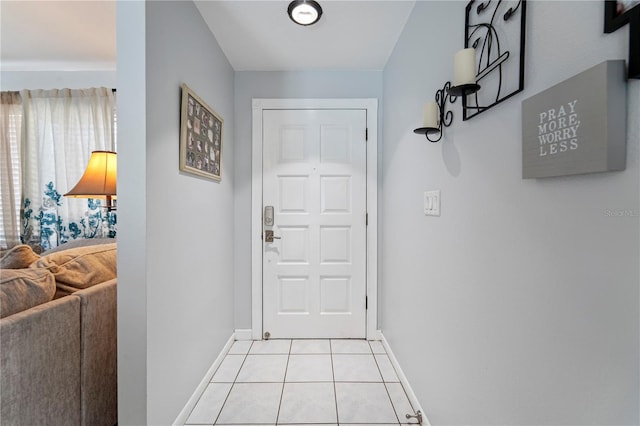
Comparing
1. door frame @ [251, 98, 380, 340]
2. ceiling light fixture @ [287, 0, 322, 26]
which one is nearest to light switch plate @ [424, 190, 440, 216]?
door frame @ [251, 98, 380, 340]

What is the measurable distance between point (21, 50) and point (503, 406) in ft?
13.4

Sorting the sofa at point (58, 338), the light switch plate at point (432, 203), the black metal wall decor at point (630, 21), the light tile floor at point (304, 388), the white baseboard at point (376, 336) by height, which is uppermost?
the black metal wall decor at point (630, 21)

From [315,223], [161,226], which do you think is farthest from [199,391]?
[315,223]

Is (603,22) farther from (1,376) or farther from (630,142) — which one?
(1,376)

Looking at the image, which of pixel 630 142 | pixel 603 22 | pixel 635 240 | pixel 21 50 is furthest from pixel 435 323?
pixel 21 50

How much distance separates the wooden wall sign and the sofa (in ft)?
5.68

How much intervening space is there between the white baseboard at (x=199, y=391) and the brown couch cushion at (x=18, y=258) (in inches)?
41.0

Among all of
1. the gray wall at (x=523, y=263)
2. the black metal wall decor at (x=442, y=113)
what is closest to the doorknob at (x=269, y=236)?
the gray wall at (x=523, y=263)

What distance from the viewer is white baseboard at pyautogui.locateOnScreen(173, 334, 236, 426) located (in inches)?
58.9

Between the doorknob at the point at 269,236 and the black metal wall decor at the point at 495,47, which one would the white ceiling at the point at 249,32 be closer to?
the black metal wall decor at the point at 495,47

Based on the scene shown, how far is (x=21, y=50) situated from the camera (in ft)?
7.91

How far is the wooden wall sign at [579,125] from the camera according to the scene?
524mm

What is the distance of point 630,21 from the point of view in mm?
503

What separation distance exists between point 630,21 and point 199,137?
178cm
